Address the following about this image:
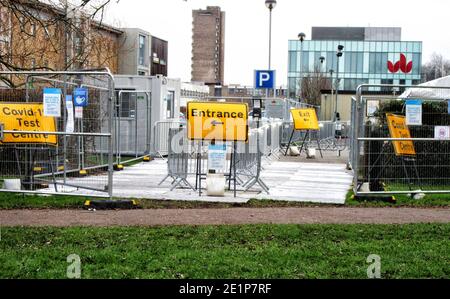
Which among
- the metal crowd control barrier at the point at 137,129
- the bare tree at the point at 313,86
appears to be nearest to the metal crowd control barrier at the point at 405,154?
the metal crowd control barrier at the point at 137,129

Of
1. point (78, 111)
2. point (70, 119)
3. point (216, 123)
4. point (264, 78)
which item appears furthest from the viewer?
point (264, 78)

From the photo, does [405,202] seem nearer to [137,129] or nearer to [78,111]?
[78,111]

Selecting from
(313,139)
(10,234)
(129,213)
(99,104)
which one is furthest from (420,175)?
(313,139)

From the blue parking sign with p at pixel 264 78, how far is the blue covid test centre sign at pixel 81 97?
9496mm

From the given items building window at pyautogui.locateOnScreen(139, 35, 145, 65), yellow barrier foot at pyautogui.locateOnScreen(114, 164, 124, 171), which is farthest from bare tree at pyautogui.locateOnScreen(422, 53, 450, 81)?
yellow barrier foot at pyautogui.locateOnScreen(114, 164, 124, 171)

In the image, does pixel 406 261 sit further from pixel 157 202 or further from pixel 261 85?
pixel 261 85

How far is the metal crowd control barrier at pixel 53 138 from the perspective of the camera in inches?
470

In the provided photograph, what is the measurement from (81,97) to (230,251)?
308 inches

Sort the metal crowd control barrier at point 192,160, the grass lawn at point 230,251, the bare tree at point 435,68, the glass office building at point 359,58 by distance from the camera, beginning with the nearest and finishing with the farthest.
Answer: the grass lawn at point 230,251 → the metal crowd control barrier at point 192,160 → the bare tree at point 435,68 → the glass office building at point 359,58

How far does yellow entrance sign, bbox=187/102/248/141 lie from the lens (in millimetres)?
13055

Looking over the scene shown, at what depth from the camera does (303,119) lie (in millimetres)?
24047

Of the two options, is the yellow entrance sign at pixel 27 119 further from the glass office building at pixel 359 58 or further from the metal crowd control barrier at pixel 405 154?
the glass office building at pixel 359 58

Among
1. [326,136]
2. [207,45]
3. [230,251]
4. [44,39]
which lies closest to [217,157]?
[230,251]

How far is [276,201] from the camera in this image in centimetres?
1242
